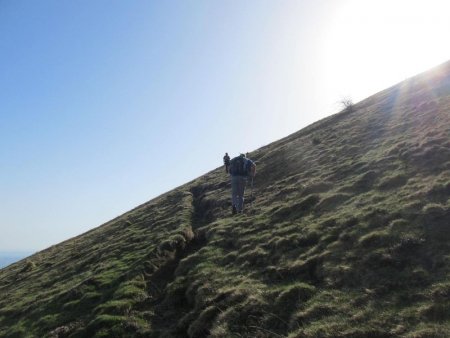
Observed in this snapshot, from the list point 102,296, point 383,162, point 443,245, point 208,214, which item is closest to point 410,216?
point 443,245

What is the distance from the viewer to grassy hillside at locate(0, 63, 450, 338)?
12164mm

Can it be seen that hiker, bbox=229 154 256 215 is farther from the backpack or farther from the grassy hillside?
the grassy hillside

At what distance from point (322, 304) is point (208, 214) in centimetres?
2238

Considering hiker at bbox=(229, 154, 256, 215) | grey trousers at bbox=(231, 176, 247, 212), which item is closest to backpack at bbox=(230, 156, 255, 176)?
hiker at bbox=(229, 154, 256, 215)

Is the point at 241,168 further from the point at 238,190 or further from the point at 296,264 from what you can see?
the point at 296,264

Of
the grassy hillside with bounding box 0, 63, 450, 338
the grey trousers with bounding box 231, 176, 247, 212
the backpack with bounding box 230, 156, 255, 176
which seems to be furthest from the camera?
the grey trousers with bounding box 231, 176, 247, 212

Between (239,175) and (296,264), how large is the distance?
1362cm

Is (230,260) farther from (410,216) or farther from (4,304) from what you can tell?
(4,304)

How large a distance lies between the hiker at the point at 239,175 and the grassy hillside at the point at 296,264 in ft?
3.35

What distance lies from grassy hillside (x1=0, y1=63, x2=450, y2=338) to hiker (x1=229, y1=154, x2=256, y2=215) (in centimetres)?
102

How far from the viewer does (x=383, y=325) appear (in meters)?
10.6

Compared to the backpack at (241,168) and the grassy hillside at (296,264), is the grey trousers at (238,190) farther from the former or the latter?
the grassy hillside at (296,264)

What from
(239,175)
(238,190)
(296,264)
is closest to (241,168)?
(239,175)

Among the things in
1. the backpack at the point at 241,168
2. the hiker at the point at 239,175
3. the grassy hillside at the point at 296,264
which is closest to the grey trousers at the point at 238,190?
the hiker at the point at 239,175
